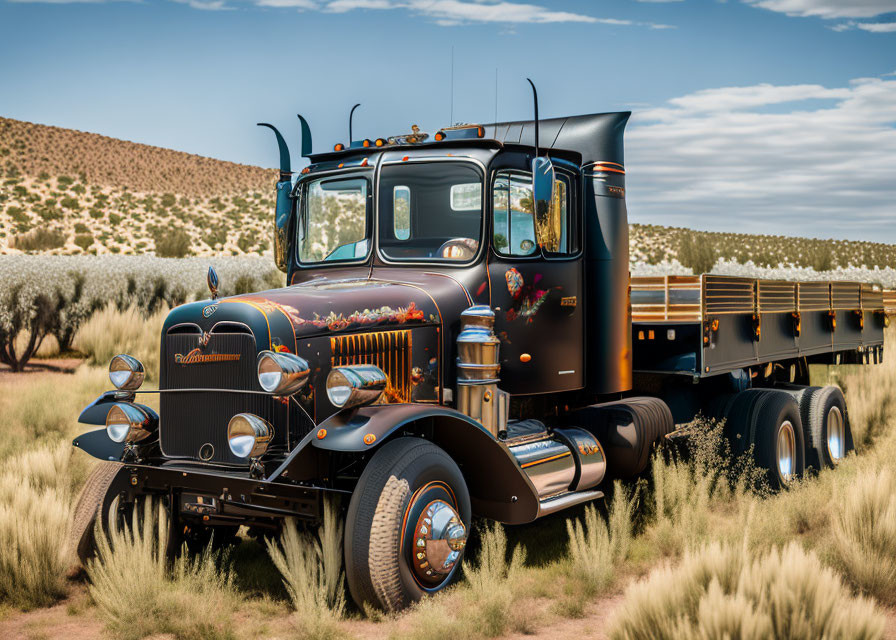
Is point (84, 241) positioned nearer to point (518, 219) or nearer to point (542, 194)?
point (518, 219)

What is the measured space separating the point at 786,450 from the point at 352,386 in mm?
5520

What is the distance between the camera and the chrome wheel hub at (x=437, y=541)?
5297 millimetres

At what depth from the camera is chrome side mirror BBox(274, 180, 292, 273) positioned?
7.28 metres

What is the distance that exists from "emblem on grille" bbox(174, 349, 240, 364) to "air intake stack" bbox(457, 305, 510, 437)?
4.93 feet

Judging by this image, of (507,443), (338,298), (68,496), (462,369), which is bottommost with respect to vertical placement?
(68,496)

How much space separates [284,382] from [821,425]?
6556 millimetres

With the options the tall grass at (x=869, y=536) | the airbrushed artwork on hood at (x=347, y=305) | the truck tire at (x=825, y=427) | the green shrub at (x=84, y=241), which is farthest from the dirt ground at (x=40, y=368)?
the green shrub at (x=84, y=241)

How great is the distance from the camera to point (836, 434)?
33.6ft

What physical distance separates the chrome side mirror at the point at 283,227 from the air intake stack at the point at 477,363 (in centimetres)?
179

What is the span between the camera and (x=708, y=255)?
26016 mm

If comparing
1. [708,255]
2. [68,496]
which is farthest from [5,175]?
[68,496]

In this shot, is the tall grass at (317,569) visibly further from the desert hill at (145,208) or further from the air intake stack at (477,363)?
the desert hill at (145,208)

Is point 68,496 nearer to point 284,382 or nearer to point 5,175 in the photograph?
point 284,382

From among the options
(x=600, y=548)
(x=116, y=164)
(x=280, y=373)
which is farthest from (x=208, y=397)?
(x=116, y=164)
